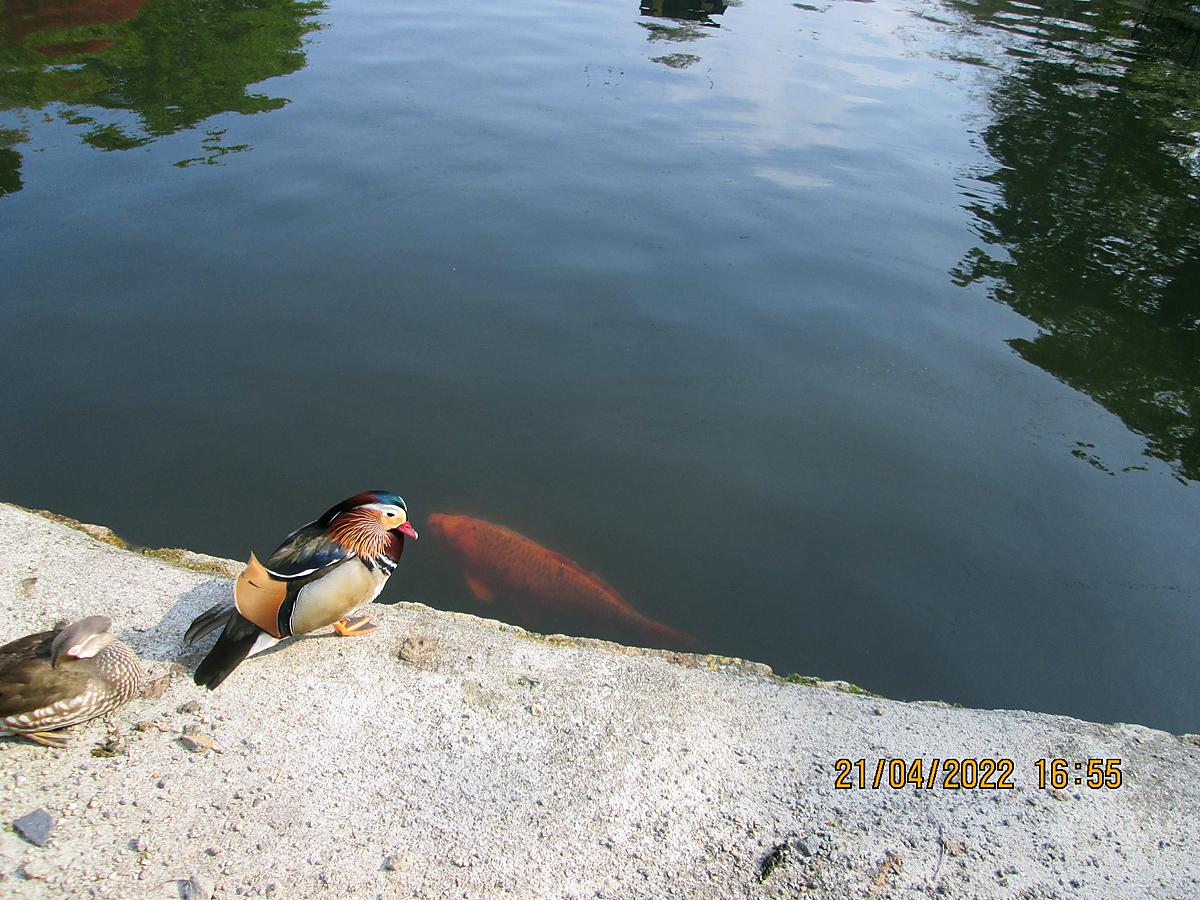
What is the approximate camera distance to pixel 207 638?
3.40 metres

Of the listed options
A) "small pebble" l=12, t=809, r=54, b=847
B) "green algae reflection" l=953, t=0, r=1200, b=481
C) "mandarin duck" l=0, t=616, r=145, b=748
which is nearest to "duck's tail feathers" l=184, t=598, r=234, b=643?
"mandarin duck" l=0, t=616, r=145, b=748

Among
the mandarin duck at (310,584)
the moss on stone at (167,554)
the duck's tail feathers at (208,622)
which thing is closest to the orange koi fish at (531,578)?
the moss on stone at (167,554)

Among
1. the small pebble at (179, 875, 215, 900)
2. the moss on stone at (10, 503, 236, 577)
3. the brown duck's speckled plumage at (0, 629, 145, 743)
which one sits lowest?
the moss on stone at (10, 503, 236, 577)

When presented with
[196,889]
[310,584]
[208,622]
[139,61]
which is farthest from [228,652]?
[139,61]

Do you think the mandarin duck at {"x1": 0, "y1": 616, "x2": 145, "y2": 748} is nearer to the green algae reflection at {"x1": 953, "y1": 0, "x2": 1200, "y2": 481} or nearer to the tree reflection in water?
the green algae reflection at {"x1": 953, "y1": 0, "x2": 1200, "y2": 481}

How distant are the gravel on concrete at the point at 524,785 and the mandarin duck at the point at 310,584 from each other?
0.16m

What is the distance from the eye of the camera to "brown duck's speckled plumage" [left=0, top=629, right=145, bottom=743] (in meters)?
2.77

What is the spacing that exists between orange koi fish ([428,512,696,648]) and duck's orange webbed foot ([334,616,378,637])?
1.54 m

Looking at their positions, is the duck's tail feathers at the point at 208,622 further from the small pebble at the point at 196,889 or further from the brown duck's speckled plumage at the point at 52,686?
the small pebble at the point at 196,889

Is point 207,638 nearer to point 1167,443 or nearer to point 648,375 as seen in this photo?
point 648,375

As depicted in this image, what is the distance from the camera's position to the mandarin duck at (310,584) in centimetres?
309

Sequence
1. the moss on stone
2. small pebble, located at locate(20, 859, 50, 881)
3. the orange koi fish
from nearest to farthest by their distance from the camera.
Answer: small pebble, located at locate(20, 859, 50, 881) → the moss on stone → the orange koi fish

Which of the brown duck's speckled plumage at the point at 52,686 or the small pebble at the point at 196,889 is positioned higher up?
the brown duck's speckled plumage at the point at 52,686

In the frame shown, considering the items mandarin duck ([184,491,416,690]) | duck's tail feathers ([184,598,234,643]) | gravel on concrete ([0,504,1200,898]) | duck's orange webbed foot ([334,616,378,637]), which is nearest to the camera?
gravel on concrete ([0,504,1200,898])
